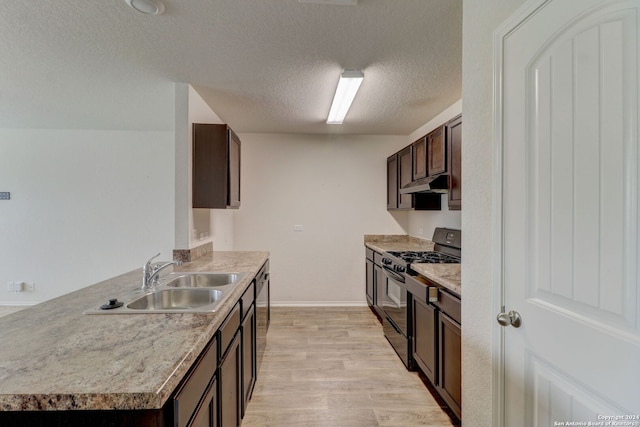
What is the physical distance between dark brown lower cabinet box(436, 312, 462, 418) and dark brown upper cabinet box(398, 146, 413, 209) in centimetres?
185

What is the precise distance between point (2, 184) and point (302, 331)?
183 inches

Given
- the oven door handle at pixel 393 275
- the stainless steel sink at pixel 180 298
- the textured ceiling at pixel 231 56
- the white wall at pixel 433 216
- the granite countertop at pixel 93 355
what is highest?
the textured ceiling at pixel 231 56

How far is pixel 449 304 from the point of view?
1.78m

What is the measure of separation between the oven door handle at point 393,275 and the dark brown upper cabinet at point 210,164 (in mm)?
1800

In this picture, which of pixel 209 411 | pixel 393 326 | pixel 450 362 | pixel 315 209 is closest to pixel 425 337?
pixel 450 362

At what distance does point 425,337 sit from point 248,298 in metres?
1.36

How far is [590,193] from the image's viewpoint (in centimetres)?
86

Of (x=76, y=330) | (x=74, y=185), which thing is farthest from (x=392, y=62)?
(x=74, y=185)

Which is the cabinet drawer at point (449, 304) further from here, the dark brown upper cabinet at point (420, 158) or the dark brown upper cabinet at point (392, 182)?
the dark brown upper cabinet at point (392, 182)

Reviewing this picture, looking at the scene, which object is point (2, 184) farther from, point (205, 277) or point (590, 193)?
point (590, 193)

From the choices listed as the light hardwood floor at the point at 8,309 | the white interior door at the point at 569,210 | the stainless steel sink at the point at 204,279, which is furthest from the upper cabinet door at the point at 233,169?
the light hardwood floor at the point at 8,309

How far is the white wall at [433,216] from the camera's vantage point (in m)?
3.04

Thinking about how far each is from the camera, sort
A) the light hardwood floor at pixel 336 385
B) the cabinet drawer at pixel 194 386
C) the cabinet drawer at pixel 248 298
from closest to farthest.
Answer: the cabinet drawer at pixel 194 386 → the cabinet drawer at pixel 248 298 → the light hardwood floor at pixel 336 385

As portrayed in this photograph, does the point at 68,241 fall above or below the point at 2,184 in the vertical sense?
below
